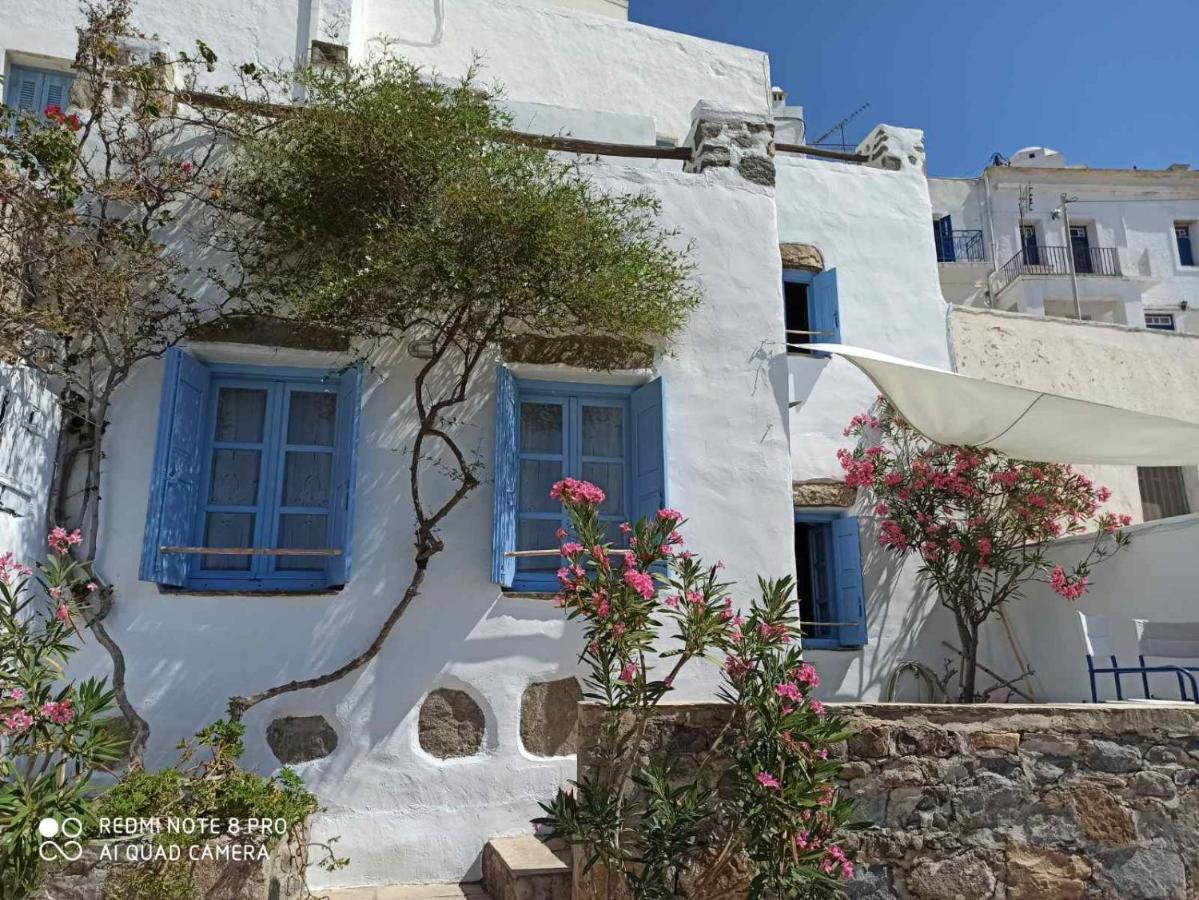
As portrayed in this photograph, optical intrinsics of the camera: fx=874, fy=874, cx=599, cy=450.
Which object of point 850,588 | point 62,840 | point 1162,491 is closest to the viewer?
point 62,840

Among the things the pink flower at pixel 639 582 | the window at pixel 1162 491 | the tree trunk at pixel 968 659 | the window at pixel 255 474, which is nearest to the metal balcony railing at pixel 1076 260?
the window at pixel 1162 491

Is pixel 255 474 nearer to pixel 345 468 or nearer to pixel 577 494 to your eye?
pixel 345 468

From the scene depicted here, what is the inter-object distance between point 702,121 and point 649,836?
4.68m

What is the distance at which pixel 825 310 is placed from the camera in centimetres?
828

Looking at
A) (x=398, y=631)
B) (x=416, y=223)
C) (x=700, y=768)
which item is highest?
(x=416, y=223)

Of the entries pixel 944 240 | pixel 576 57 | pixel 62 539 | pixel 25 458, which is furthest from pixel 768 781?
pixel 944 240

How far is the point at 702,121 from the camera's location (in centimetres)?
612

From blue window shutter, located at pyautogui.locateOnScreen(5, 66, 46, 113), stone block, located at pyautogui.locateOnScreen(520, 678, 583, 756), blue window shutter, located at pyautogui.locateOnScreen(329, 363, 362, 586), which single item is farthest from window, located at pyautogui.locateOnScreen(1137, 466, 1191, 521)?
blue window shutter, located at pyautogui.locateOnScreen(5, 66, 46, 113)

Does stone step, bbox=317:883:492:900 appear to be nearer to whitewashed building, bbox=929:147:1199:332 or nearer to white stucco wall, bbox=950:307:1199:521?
white stucco wall, bbox=950:307:1199:521

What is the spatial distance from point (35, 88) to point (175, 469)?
5.30 metres

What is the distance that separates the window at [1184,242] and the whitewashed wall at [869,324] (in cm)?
1617

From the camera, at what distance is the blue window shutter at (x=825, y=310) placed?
8203mm

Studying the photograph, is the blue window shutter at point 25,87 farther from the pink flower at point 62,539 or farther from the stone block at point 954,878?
the stone block at point 954,878

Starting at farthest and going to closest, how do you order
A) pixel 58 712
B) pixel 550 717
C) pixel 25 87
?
pixel 25 87
pixel 550 717
pixel 58 712
